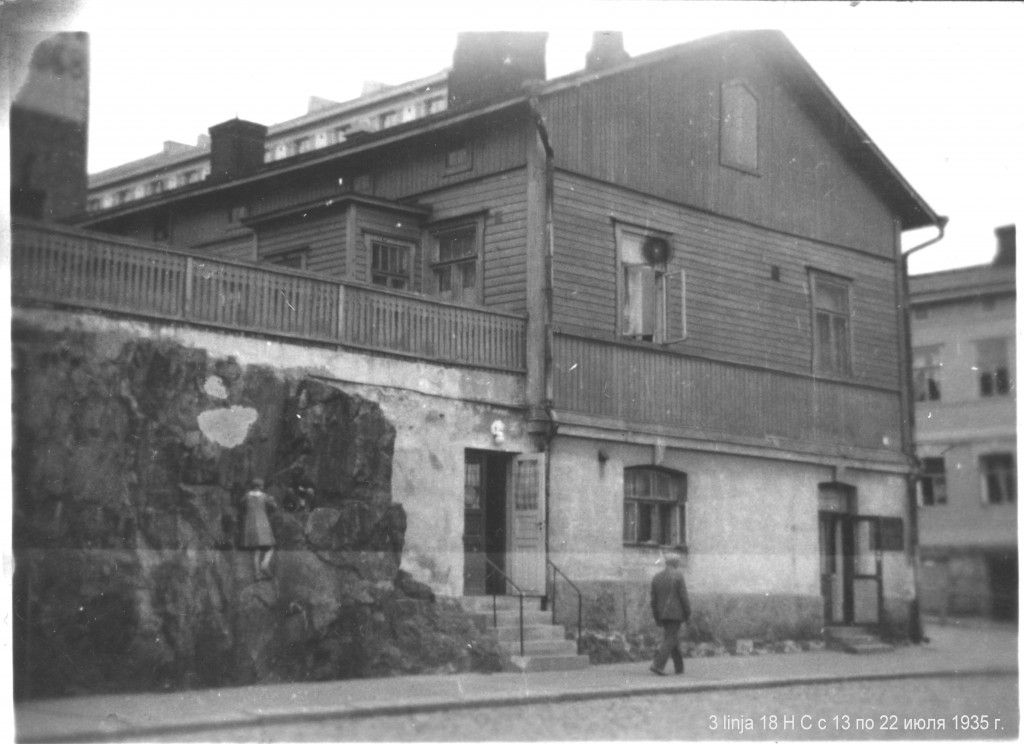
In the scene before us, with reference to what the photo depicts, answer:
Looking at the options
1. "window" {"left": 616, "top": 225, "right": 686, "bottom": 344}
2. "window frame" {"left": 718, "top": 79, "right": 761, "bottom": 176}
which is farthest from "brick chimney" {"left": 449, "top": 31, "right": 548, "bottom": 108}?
"window frame" {"left": 718, "top": 79, "right": 761, "bottom": 176}

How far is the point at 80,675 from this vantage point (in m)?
14.1

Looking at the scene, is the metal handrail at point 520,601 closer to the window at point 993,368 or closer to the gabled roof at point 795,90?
the gabled roof at point 795,90

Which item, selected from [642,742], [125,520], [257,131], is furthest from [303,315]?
[257,131]

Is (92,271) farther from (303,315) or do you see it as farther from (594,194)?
(594,194)

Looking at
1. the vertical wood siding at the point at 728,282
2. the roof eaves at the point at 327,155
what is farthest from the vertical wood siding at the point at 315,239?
the vertical wood siding at the point at 728,282

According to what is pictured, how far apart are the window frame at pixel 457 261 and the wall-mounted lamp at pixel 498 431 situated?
83.8 inches

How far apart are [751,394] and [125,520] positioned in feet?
39.6

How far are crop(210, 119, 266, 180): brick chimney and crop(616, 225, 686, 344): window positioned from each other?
855 cm

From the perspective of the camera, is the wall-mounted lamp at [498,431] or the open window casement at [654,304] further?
the open window casement at [654,304]

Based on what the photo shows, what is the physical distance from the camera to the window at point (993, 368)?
20364 mm

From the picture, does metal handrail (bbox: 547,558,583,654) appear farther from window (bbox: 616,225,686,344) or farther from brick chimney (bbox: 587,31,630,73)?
brick chimney (bbox: 587,31,630,73)

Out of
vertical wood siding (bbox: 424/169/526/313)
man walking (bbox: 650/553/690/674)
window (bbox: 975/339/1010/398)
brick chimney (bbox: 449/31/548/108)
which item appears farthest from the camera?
brick chimney (bbox: 449/31/548/108)

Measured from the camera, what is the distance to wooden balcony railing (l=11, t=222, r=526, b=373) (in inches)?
596

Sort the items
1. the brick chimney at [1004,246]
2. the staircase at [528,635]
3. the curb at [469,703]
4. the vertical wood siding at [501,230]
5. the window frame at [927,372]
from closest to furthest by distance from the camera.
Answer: the curb at [469,703]
the staircase at [528,635]
the brick chimney at [1004,246]
the vertical wood siding at [501,230]
the window frame at [927,372]
